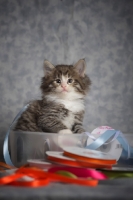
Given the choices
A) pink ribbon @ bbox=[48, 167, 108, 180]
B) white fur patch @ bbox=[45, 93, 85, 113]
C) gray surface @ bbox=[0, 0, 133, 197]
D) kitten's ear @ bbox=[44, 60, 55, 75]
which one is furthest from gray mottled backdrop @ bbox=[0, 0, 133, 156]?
pink ribbon @ bbox=[48, 167, 108, 180]

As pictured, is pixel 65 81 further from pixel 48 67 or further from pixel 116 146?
pixel 116 146

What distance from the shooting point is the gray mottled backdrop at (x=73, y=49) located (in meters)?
2.21

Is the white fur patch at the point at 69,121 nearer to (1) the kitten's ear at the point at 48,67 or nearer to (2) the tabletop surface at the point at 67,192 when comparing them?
(1) the kitten's ear at the point at 48,67

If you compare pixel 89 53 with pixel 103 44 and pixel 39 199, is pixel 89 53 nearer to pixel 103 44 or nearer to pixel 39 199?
pixel 103 44

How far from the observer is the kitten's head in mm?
1813

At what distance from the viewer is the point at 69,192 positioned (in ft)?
3.18

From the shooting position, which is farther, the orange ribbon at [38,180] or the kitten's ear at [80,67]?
Result: the kitten's ear at [80,67]

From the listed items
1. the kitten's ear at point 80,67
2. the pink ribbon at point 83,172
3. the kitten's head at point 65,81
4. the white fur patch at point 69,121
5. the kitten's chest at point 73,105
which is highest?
→ the kitten's ear at point 80,67

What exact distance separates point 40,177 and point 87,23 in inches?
58.3

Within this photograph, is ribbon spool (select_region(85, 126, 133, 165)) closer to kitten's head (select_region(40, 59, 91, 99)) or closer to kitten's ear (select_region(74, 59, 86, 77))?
kitten's head (select_region(40, 59, 91, 99))

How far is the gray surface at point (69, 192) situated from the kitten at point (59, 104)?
675 millimetres

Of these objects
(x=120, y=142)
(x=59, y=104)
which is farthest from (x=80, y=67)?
(x=120, y=142)

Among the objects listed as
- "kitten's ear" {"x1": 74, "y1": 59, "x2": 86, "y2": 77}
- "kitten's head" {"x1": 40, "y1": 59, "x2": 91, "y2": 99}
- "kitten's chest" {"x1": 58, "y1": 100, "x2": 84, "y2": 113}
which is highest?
"kitten's ear" {"x1": 74, "y1": 59, "x2": 86, "y2": 77}

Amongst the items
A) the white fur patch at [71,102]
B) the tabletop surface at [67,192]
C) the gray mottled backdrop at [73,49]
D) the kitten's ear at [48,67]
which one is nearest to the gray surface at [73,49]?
the gray mottled backdrop at [73,49]
